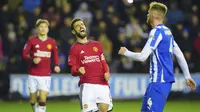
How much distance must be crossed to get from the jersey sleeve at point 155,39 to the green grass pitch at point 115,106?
714 centimetres

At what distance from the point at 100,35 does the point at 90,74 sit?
9.06 meters

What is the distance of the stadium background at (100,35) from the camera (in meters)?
17.9

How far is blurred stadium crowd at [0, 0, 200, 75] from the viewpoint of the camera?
18406 millimetres

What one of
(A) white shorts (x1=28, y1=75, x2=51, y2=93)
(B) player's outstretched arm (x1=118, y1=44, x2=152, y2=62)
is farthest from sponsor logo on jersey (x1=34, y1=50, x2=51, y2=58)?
(B) player's outstretched arm (x1=118, y1=44, x2=152, y2=62)

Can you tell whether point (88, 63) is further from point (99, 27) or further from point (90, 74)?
point (99, 27)

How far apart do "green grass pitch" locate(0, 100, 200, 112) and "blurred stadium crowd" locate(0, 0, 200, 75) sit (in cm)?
119

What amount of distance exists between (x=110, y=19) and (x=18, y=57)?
3309 millimetres

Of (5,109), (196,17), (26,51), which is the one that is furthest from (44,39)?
(196,17)

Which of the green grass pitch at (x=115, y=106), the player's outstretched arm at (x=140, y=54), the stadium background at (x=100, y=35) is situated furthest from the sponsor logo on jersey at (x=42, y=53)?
the player's outstretched arm at (x=140, y=54)

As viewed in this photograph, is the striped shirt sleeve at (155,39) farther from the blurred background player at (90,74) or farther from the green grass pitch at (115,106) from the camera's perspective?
the green grass pitch at (115,106)

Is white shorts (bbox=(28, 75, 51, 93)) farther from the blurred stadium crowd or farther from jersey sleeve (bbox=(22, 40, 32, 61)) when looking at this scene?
the blurred stadium crowd

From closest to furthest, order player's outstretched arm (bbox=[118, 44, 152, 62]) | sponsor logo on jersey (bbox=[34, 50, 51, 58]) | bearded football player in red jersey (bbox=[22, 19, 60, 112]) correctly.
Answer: player's outstretched arm (bbox=[118, 44, 152, 62])
bearded football player in red jersey (bbox=[22, 19, 60, 112])
sponsor logo on jersey (bbox=[34, 50, 51, 58])

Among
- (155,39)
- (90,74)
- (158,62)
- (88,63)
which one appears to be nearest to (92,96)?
(90,74)

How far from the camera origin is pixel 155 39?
27.6 ft
